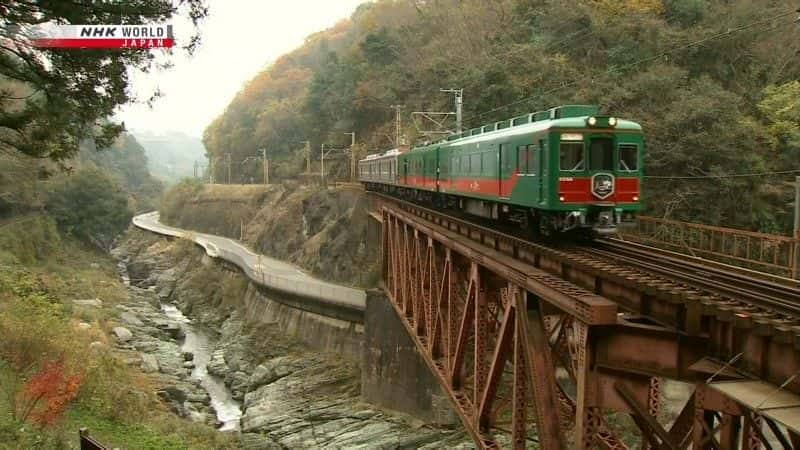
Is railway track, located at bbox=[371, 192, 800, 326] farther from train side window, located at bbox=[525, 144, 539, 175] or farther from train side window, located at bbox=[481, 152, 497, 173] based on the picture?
train side window, located at bbox=[481, 152, 497, 173]

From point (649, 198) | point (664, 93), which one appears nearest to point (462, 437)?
point (649, 198)

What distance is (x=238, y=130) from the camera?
323ft

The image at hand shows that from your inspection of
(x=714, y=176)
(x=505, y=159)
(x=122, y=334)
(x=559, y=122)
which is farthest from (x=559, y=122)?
(x=122, y=334)

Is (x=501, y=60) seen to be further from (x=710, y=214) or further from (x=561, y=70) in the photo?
(x=710, y=214)

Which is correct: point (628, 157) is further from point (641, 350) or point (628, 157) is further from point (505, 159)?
point (641, 350)

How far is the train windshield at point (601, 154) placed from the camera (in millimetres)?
12727

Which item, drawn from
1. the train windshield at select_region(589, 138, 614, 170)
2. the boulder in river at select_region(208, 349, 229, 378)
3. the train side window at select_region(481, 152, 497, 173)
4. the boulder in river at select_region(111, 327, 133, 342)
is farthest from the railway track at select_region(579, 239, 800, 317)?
the boulder in river at select_region(111, 327, 133, 342)

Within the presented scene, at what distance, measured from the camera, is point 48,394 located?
1584 cm

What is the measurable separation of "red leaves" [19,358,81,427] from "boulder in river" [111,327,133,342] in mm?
16785

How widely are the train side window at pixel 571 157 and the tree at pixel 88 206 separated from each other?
183ft

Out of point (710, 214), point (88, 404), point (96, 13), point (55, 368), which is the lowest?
point (88, 404)

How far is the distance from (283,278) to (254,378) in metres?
9.54

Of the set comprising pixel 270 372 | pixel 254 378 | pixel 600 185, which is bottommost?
pixel 254 378

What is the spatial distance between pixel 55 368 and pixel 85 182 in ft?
160
